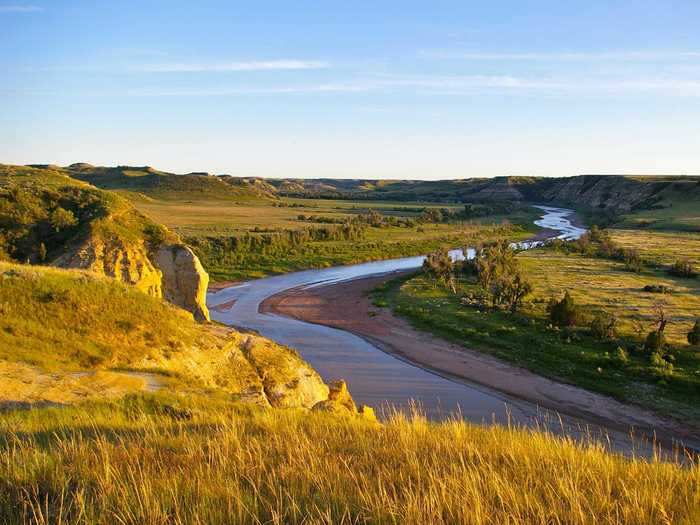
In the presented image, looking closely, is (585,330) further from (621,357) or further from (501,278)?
(501,278)

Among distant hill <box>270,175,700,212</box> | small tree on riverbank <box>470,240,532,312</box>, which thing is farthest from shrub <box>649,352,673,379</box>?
distant hill <box>270,175,700,212</box>

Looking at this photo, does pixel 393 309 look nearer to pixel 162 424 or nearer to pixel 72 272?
pixel 72 272

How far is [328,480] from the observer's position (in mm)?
4035

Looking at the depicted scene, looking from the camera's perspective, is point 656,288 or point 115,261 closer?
point 115,261

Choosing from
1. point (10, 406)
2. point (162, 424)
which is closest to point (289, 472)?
point (162, 424)

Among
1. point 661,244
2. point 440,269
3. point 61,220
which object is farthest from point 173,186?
point 61,220

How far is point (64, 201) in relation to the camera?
22969 millimetres

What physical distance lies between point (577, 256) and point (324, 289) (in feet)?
90.0

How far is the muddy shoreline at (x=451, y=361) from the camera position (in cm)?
1688

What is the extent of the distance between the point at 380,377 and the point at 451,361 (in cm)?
395

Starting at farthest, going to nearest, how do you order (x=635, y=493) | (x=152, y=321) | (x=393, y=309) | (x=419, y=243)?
(x=419, y=243)
(x=393, y=309)
(x=152, y=321)
(x=635, y=493)

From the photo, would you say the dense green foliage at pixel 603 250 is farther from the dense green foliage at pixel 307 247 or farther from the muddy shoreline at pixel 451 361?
the muddy shoreline at pixel 451 361

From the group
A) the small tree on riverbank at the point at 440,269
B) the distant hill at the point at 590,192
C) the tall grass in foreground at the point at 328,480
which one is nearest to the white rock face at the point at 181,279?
the tall grass in foreground at the point at 328,480

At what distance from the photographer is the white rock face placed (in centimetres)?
2147
